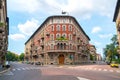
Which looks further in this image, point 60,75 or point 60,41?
point 60,41

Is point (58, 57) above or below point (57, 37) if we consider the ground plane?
below

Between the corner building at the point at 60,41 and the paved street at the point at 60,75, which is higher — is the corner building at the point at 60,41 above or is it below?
above

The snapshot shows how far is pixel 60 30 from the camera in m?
83.3

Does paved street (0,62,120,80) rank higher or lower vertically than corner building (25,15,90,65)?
lower

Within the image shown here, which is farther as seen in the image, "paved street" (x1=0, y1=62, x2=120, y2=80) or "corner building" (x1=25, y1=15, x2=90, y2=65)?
"corner building" (x1=25, y1=15, x2=90, y2=65)

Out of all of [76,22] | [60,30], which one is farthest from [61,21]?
[76,22]

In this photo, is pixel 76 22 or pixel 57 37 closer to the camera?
pixel 57 37

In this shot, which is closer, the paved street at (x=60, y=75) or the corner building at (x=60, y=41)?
the paved street at (x=60, y=75)

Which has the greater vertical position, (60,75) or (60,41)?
(60,41)

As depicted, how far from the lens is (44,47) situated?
286ft

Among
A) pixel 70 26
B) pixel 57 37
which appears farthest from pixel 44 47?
pixel 70 26

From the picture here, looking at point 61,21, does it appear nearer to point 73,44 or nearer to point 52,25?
point 52,25

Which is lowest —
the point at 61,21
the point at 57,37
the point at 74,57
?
the point at 74,57

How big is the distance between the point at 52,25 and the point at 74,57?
43.9ft
